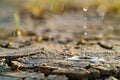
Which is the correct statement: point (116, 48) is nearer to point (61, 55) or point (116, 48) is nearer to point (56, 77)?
point (61, 55)

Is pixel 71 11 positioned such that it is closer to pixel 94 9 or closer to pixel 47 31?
pixel 94 9

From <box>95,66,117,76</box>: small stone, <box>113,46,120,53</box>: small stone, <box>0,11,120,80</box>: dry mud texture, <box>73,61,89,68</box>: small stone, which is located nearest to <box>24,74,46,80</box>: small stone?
<box>0,11,120,80</box>: dry mud texture

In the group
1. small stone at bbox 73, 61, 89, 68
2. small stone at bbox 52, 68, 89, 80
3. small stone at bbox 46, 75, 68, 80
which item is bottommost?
small stone at bbox 46, 75, 68, 80

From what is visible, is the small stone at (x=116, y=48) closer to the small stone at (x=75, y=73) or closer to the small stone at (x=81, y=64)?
the small stone at (x=81, y=64)

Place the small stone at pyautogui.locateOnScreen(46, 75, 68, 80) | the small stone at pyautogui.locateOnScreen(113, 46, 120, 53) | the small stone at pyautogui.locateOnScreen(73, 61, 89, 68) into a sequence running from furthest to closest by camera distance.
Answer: the small stone at pyautogui.locateOnScreen(113, 46, 120, 53)
the small stone at pyautogui.locateOnScreen(73, 61, 89, 68)
the small stone at pyautogui.locateOnScreen(46, 75, 68, 80)

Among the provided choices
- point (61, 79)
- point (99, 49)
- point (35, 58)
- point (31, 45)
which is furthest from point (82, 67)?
point (31, 45)

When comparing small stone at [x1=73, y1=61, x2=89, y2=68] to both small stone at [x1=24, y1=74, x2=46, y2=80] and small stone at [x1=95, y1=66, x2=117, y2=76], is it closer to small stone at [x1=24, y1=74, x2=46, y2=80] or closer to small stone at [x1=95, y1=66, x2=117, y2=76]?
small stone at [x1=95, y1=66, x2=117, y2=76]

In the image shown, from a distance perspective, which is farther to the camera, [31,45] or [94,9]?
[94,9]

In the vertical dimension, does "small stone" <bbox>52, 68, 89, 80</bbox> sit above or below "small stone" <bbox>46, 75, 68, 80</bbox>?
above
